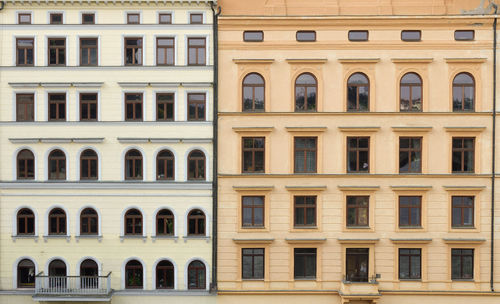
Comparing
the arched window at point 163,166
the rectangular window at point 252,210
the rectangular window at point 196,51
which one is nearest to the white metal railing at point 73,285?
the arched window at point 163,166

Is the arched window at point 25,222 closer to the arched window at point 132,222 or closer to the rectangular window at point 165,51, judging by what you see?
the arched window at point 132,222

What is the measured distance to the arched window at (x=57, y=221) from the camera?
70.7 feet

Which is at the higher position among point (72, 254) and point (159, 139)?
point (159, 139)

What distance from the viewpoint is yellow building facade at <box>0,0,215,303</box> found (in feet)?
70.0

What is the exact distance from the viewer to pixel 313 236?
2134 cm

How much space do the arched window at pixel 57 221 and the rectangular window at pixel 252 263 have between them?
32.3 ft

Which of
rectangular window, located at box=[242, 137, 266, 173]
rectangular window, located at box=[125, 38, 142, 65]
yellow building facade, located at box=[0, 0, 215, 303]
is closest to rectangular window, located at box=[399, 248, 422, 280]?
rectangular window, located at box=[242, 137, 266, 173]

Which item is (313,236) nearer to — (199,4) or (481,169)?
(481,169)

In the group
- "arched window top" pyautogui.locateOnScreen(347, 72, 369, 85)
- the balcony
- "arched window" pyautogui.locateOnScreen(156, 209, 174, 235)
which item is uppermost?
"arched window top" pyautogui.locateOnScreen(347, 72, 369, 85)

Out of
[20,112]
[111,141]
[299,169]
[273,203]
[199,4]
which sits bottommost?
[273,203]

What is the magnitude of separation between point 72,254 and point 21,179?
16.0 feet

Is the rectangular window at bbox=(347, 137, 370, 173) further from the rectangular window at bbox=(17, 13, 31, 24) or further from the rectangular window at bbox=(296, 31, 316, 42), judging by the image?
the rectangular window at bbox=(17, 13, 31, 24)

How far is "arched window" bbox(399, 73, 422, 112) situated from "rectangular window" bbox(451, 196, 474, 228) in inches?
211

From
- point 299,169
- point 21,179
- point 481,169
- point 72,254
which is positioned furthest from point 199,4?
point 481,169
